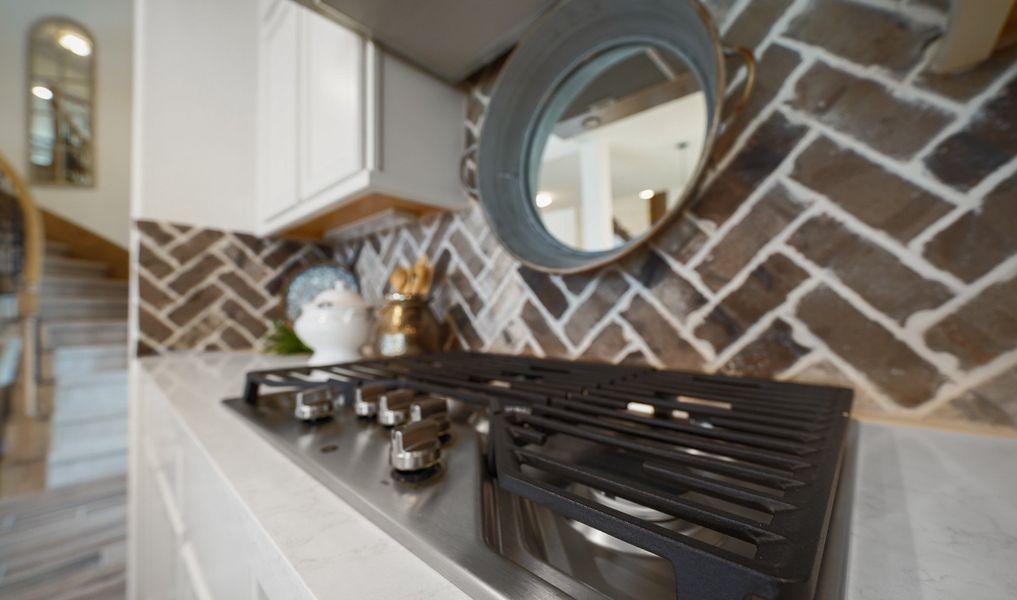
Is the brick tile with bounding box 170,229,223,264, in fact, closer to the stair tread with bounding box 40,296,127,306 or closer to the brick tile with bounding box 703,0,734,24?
the brick tile with bounding box 703,0,734,24

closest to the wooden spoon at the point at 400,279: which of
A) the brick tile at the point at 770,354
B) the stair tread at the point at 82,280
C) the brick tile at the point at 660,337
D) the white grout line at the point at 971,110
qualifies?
the brick tile at the point at 660,337

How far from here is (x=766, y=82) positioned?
66 centimetres

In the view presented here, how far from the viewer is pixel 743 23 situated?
687mm

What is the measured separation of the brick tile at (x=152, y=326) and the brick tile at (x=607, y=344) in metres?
1.54

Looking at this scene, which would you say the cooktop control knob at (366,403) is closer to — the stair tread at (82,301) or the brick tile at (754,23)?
the brick tile at (754,23)

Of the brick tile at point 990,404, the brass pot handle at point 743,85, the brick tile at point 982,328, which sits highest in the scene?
the brass pot handle at point 743,85

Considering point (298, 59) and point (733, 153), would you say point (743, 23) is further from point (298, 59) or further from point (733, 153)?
point (298, 59)

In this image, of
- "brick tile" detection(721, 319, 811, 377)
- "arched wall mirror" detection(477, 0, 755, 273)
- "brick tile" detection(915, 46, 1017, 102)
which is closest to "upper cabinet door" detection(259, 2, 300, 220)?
"arched wall mirror" detection(477, 0, 755, 273)

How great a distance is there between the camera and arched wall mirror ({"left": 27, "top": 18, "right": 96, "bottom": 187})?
13.7 ft

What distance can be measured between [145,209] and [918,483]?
2.04 meters

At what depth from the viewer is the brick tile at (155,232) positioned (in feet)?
4.58

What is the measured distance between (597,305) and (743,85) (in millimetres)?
474

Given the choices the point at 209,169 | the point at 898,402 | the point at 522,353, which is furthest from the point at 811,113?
the point at 209,169

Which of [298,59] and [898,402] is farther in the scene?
[298,59]
